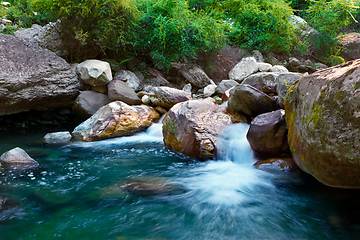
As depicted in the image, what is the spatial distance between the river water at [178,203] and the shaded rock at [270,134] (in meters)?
0.31

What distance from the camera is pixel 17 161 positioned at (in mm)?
→ 3502

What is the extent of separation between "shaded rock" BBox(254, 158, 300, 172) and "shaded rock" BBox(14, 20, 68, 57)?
656 centimetres

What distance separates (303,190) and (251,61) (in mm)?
5906

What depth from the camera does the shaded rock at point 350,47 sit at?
30.5ft

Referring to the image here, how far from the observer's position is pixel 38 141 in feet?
17.1

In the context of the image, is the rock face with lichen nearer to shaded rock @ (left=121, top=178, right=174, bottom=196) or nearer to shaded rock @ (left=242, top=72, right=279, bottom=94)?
shaded rock @ (left=121, top=178, right=174, bottom=196)

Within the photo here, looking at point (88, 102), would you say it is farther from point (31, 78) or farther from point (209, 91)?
point (209, 91)

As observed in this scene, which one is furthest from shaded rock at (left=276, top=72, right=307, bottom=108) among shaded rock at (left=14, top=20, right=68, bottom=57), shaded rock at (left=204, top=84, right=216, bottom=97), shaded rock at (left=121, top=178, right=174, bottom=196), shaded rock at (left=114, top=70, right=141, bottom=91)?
shaded rock at (left=14, top=20, right=68, bottom=57)

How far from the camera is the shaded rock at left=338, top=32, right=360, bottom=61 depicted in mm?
9289

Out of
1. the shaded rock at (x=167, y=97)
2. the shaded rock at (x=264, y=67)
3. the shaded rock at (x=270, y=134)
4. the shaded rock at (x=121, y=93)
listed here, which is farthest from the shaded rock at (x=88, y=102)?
the shaded rock at (x=264, y=67)

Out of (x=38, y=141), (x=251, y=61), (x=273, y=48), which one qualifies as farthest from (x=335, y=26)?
(x=38, y=141)

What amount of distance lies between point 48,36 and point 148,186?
6180 mm

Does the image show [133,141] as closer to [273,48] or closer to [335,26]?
[273,48]

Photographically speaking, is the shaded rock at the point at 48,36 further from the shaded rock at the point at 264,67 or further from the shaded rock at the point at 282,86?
the shaded rock at the point at 264,67
